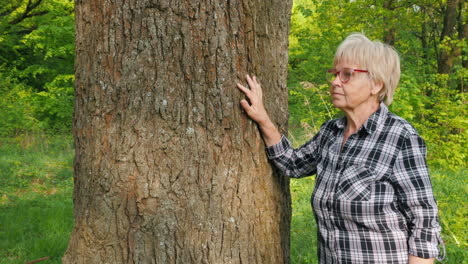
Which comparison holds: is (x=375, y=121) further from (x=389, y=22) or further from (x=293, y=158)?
(x=389, y=22)

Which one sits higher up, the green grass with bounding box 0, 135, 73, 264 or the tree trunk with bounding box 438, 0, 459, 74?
the tree trunk with bounding box 438, 0, 459, 74

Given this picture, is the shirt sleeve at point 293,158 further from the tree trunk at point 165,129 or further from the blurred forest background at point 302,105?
the blurred forest background at point 302,105

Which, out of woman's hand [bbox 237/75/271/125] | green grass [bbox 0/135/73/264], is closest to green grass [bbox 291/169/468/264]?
woman's hand [bbox 237/75/271/125]

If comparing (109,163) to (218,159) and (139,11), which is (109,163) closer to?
(218,159)

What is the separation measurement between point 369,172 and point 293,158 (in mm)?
462

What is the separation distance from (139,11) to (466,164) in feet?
30.0

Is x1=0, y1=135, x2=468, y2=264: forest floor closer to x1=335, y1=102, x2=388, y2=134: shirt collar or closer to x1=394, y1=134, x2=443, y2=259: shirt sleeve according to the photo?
x1=394, y1=134, x2=443, y2=259: shirt sleeve

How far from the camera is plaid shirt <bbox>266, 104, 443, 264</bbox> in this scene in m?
1.73

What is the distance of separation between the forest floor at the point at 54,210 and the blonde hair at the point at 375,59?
1610mm

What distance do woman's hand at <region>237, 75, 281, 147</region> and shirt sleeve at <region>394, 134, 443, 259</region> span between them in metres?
0.62

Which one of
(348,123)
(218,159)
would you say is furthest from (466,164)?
(218,159)

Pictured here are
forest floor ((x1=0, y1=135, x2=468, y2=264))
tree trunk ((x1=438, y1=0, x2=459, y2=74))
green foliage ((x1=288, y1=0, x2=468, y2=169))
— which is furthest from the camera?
tree trunk ((x1=438, y1=0, x2=459, y2=74))

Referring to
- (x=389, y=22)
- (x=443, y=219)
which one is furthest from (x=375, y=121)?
(x=389, y=22)

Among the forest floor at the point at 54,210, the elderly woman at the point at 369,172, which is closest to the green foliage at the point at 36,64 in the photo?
the forest floor at the point at 54,210
